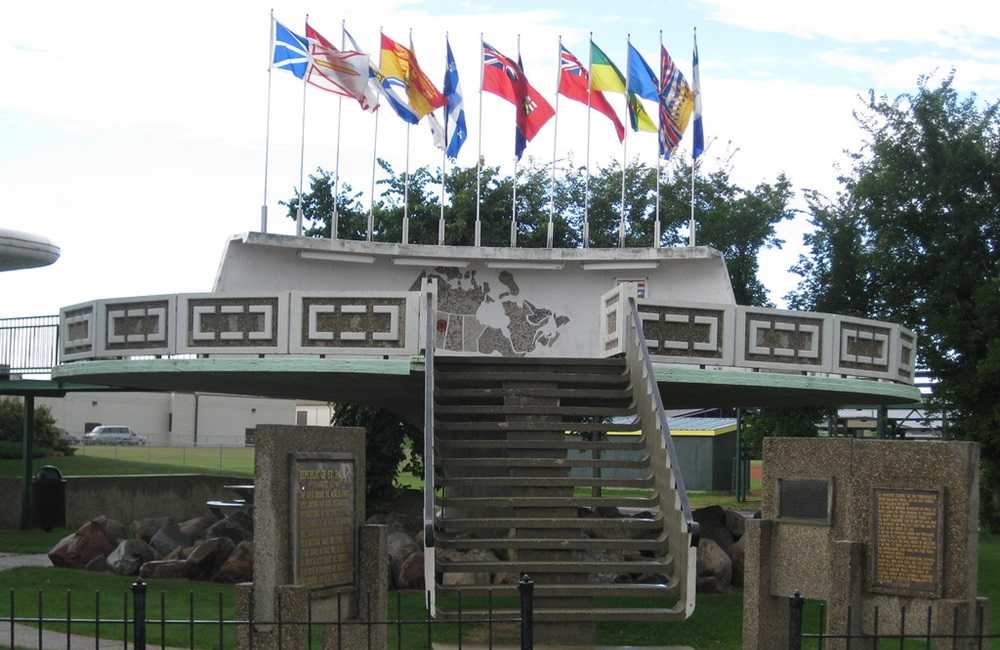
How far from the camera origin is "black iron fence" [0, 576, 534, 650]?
1062cm

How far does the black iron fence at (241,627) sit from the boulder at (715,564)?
3.89m

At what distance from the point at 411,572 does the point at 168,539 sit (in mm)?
4774

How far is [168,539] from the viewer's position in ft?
70.6

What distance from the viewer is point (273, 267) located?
79.9 feet

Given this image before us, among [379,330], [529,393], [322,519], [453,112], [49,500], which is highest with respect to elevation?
[453,112]

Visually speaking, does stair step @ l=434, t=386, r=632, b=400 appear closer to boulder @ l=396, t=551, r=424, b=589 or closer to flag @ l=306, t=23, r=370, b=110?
boulder @ l=396, t=551, r=424, b=589

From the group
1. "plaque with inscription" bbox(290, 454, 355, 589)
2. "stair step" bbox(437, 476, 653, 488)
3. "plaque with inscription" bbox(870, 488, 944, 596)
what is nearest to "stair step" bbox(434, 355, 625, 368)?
"stair step" bbox(437, 476, 653, 488)

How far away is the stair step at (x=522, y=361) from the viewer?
18594 millimetres

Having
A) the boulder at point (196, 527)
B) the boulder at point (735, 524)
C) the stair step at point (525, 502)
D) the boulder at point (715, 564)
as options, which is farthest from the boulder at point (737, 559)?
the boulder at point (196, 527)

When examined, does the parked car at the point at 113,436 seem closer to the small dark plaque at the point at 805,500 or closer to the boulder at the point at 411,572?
the boulder at the point at 411,572

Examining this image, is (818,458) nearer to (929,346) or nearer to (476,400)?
(476,400)

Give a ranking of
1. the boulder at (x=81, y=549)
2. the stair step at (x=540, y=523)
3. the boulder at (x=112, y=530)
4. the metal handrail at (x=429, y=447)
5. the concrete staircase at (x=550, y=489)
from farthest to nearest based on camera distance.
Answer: the boulder at (x=112, y=530) < the boulder at (x=81, y=549) < the stair step at (x=540, y=523) < the concrete staircase at (x=550, y=489) < the metal handrail at (x=429, y=447)

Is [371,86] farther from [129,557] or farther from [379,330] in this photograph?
[129,557]

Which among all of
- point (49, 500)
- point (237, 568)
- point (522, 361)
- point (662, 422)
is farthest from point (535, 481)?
point (49, 500)
